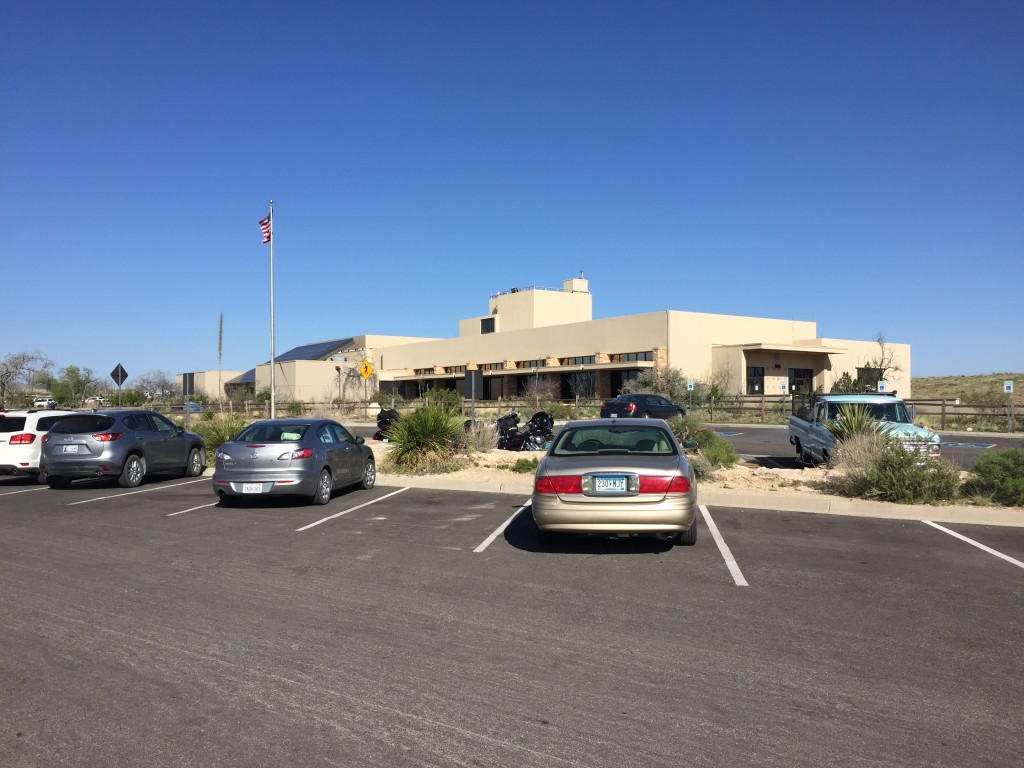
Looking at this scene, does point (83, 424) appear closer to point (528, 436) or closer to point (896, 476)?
point (528, 436)

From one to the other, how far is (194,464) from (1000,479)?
15.4m

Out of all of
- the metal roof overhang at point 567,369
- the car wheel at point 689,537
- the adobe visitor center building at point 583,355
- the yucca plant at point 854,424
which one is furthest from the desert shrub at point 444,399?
the metal roof overhang at point 567,369

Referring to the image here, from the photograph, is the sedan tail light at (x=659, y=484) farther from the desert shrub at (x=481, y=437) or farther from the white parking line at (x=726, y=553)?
the desert shrub at (x=481, y=437)

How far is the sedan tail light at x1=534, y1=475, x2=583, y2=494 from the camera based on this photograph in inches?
348

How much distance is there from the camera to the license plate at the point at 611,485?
8742 millimetres

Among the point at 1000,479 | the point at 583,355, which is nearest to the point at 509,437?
the point at 1000,479

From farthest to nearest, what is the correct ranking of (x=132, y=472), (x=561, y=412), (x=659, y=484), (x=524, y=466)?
(x=561, y=412) < (x=524, y=466) < (x=132, y=472) < (x=659, y=484)

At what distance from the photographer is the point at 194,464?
18.1m

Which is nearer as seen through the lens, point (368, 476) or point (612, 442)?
point (612, 442)

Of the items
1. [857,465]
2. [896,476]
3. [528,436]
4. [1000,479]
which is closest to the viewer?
[1000,479]

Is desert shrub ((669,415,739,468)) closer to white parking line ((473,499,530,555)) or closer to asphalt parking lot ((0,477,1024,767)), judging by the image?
white parking line ((473,499,530,555))

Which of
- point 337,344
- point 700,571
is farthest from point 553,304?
point 700,571

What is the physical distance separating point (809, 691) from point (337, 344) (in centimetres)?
7727

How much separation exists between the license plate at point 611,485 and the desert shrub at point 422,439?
898cm
